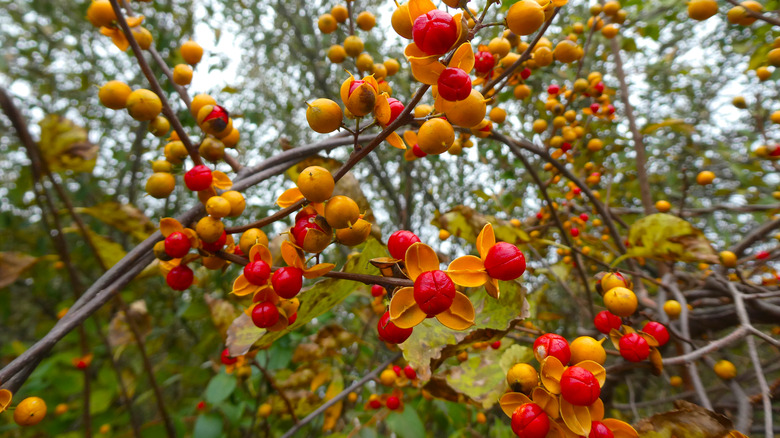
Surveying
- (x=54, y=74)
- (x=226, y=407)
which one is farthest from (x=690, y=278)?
(x=54, y=74)

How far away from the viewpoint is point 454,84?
559mm

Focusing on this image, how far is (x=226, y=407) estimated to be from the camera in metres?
1.91

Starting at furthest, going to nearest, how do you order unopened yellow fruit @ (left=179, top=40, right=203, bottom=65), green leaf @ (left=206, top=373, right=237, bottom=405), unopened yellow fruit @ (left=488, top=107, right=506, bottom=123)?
green leaf @ (left=206, top=373, right=237, bottom=405)
unopened yellow fruit @ (left=488, top=107, right=506, bottom=123)
unopened yellow fruit @ (left=179, top=40, right=203, bottom=65)

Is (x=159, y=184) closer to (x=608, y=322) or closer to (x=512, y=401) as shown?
(x=512, y=401)

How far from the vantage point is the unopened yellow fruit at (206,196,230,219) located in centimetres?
71

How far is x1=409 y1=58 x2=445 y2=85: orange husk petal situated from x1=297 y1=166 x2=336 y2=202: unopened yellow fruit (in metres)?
0.20

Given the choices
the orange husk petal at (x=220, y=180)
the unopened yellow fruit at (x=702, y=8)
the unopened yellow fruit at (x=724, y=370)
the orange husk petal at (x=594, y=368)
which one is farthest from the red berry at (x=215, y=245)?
the unopened yellow fruit at (x=702, y=8)

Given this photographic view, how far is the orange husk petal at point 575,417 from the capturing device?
62 centimetres

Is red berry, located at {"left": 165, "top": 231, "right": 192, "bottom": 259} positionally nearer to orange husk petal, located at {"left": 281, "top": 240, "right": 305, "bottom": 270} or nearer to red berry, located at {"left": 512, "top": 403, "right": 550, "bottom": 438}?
orange husk petal, located at {"left": 281, "top": 240, "right": 305, "bottom": 270}

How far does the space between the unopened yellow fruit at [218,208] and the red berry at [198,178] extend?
6cm

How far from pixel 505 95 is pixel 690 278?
1234 mm

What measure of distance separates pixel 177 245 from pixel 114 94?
385 mm

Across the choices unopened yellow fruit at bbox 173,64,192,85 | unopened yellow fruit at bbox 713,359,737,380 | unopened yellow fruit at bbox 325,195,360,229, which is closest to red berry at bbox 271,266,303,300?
unopened yellow fruit at bbox 325,195,360,229

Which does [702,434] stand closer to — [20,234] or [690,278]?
[690,278]
